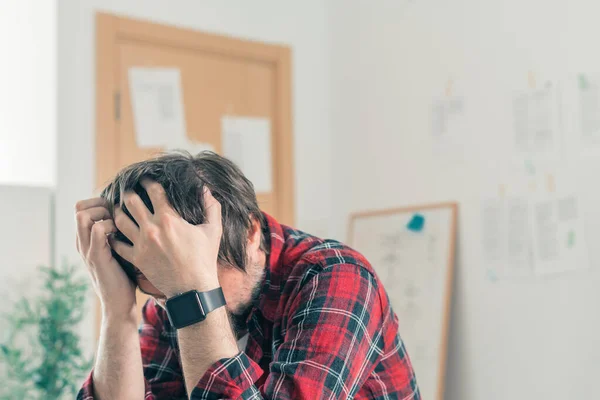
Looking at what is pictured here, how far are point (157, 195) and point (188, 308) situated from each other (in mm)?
189

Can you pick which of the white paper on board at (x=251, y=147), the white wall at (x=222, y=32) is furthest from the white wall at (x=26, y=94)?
the white paper on board at (x=251, y=147)

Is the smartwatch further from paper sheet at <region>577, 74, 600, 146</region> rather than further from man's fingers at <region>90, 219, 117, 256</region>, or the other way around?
paper sheet at <region>577, 74, 600, 146</region>

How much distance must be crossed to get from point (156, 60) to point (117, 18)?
8.6 inches

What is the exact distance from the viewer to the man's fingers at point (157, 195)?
3.45ft

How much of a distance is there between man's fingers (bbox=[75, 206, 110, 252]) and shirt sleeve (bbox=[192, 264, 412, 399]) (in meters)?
0.36

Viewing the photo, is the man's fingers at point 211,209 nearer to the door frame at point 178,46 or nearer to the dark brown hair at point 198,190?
the dark brown hair at point 198,190

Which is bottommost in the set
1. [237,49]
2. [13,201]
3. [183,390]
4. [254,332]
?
[183,390]

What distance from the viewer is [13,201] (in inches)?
88.6

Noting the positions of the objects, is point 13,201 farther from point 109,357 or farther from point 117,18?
point 109,357

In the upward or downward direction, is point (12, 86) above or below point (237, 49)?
below

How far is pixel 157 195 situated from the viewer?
106 cm

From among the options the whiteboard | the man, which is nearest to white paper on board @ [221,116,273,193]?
the whiteboard

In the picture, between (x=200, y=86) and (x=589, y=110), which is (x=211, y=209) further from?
(x=200, y=86)

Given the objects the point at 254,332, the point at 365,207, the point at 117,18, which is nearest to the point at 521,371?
the point at 365,207
